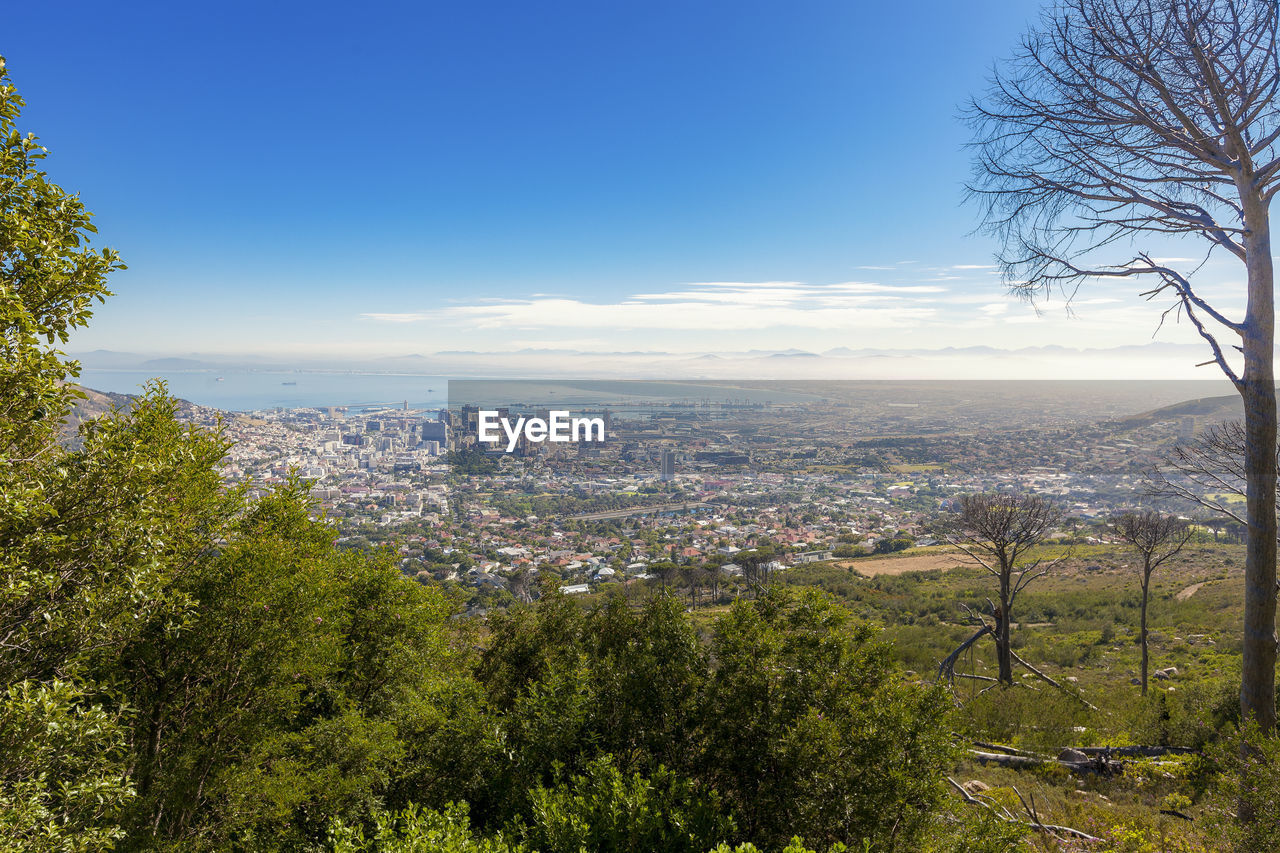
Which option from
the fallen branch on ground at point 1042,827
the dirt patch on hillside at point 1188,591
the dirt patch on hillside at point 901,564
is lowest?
Result: the dirt patch on hillside at point 901,564

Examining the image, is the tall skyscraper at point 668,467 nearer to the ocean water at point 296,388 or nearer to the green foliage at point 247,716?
the ocean water at point 296,388

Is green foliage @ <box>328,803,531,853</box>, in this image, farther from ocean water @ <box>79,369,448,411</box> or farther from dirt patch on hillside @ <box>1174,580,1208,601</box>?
ocean water @ <box>79,369,448,411</box>

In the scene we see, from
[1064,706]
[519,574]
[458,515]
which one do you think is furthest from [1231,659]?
[458,515]

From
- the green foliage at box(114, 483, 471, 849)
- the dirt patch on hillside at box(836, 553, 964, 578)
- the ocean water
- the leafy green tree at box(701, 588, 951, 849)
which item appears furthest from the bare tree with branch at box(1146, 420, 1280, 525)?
the ocean water

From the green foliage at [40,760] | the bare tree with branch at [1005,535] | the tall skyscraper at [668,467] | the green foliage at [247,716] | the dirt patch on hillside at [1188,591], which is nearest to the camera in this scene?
the green foliage at [40,760]

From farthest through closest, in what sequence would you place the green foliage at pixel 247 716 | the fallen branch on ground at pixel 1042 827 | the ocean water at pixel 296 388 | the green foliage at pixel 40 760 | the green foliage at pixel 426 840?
the ocean water at pixel 296 388 < the green foliage at pixel 247 716 < the fallen branch on ground at pixel 1042 827 < the green foliage at pixel 426 840 < the green foliage at pixel 40 760

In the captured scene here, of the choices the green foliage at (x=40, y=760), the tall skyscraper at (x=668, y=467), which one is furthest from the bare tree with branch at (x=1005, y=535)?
the tall skyscraper at (x=668, y=467)

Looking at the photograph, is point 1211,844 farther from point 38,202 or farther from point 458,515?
point 458,515

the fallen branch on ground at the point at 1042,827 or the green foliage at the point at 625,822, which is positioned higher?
the green foliage at the point at 625,822
